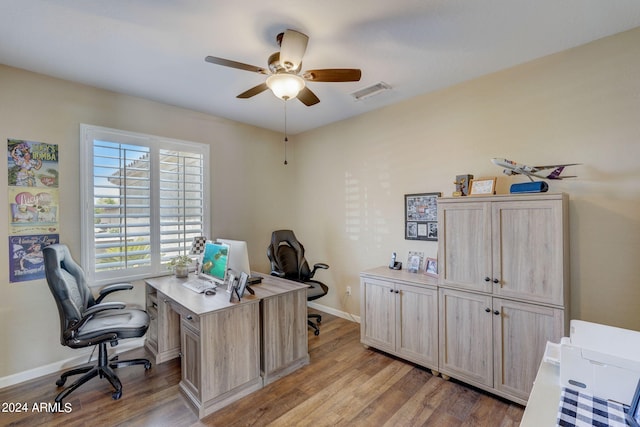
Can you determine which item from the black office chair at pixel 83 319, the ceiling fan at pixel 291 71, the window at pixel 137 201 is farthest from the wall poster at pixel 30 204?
the ceiling fan at pixel 291 71

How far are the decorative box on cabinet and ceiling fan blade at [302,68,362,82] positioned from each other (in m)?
1.92

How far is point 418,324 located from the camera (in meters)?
2.69

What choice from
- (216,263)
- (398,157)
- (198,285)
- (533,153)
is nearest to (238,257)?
(216,263)

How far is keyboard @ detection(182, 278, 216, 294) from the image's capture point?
2.60 m

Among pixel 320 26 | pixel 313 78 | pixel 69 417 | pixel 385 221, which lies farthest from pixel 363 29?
pixel 69 417

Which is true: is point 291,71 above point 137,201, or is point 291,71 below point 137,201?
above

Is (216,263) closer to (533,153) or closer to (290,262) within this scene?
(290,262)

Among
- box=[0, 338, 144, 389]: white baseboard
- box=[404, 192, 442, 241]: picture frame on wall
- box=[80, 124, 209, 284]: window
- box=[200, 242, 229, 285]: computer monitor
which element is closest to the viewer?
box=[0, 338, 144, 389]: white baseboard

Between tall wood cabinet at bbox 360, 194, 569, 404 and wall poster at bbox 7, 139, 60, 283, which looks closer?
tall wood cabinet at bbox 360, 194, 569, 404

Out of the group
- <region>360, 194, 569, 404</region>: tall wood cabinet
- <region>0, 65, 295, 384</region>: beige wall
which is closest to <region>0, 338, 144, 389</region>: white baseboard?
<region>0, 65, 295, 384</region>: beige wall

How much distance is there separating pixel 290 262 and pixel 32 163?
2.83 m

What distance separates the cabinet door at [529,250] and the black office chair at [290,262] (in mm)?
1967

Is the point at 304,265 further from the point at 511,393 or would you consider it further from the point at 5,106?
the point at 5,106

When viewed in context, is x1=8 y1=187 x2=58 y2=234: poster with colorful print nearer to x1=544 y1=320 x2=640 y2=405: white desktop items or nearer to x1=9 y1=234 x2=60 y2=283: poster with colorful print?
x1=9 y1=234 x2=60 y2=283: poster with colorful print
